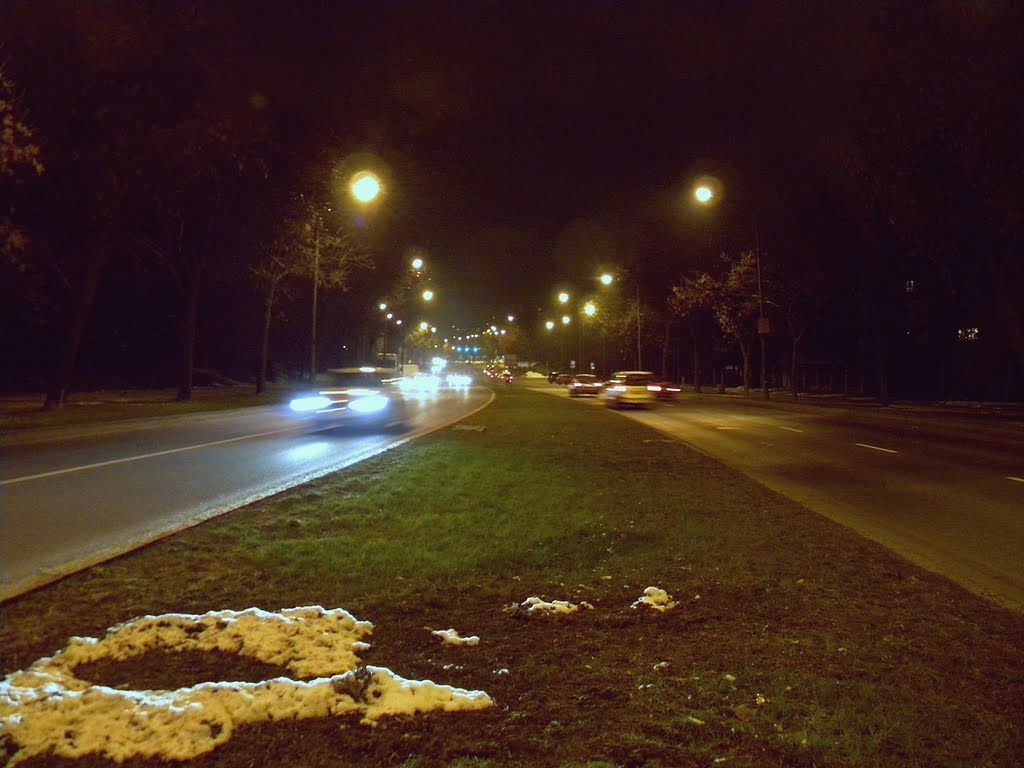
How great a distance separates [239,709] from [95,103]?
27043mm

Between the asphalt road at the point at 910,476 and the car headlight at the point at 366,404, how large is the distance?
33.8 feet

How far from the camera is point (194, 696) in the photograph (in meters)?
4.00

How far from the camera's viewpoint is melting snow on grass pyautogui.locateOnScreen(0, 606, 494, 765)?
362 cm

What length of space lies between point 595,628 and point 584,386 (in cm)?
5249

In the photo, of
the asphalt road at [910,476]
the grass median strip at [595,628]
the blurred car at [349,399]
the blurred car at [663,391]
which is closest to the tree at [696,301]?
the blurred car at [663,391]

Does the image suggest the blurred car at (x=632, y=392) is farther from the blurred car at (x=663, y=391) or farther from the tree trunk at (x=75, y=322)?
the tree trunk at (x=75, y=322)

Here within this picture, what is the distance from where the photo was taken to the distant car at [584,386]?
57.2m

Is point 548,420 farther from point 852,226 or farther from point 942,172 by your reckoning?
point 852,226

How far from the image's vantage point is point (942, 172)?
24.9 metres

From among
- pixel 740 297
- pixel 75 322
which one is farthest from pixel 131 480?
pixel 740 297

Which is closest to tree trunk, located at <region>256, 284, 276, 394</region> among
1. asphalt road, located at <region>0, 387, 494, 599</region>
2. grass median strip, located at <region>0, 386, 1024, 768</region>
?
asphalt road, located at <region>0, 387, 494, 599</region>

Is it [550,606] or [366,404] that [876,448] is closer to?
[550,606]

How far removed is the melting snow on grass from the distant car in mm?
51611

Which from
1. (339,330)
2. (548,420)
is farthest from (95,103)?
(339,330)
